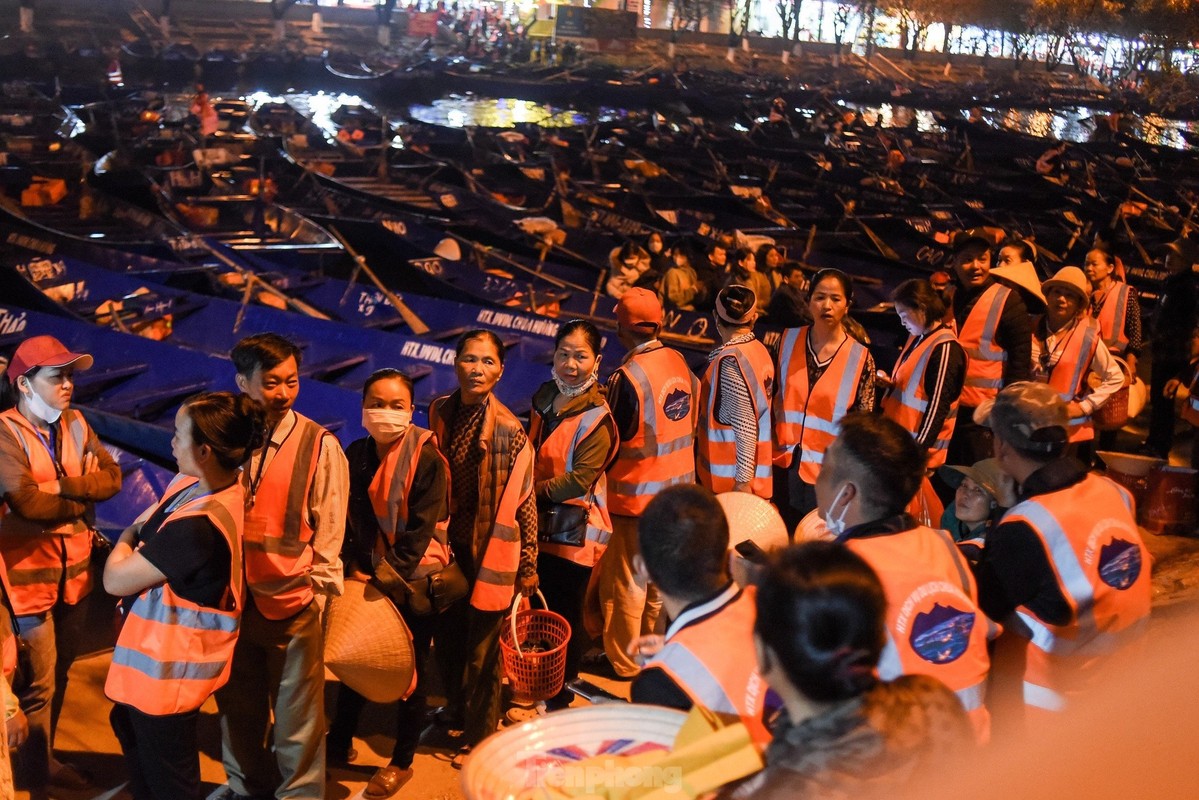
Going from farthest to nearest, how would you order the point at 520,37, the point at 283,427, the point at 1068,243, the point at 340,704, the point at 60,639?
the point at 520,37
the point at 1068,243
the point at 340,704
the point at 60,639
the point at 283,427

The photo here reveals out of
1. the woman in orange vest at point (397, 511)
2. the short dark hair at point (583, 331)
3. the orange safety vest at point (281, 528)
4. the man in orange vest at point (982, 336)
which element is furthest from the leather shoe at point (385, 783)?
the man in orange vest at point (982, 336)

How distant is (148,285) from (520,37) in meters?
23.3

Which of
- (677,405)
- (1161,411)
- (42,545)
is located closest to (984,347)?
(677,405)

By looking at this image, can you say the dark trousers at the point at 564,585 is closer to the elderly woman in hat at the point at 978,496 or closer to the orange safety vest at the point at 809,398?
the orange safety vest at the point at 809,398

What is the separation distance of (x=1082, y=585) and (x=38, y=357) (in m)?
2.98

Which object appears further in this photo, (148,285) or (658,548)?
(148,285)

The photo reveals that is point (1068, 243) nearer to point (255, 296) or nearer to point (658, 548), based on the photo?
point (255, 296)

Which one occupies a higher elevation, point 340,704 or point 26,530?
point 26,530

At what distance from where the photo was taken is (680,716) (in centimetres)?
182

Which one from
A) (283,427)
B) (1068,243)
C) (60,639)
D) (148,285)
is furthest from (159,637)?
(1068,243)

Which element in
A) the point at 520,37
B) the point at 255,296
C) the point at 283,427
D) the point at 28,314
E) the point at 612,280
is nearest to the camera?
the point at 283,427

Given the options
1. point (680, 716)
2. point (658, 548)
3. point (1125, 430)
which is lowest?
point (1125, 430)

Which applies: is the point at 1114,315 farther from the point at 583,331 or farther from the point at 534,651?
the point at 534,651

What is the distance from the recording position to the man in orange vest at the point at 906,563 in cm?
205
